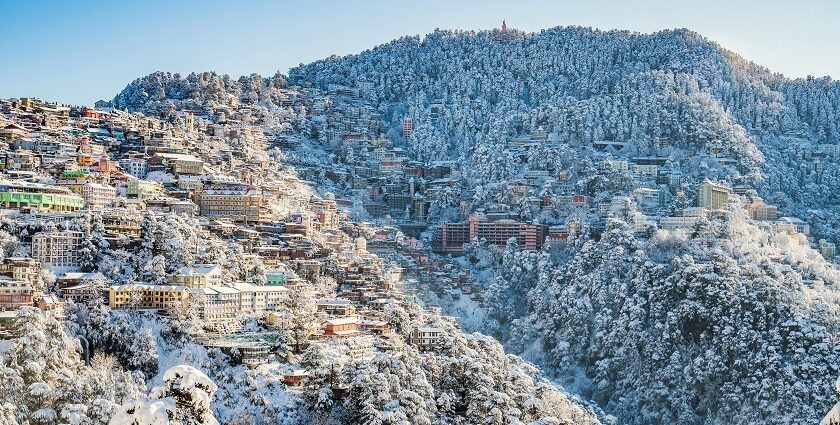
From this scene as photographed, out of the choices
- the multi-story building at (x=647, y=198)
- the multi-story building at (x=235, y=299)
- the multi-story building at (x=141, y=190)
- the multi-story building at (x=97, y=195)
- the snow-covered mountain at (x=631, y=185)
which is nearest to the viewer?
the multi-story building at (x=235, y=299)

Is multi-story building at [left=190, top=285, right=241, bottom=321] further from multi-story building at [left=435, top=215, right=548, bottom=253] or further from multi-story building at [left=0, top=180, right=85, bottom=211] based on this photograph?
multi-story building at [left=435, top=215, right=548, bottom=253]

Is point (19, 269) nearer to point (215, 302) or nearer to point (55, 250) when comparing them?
point (55, 250)

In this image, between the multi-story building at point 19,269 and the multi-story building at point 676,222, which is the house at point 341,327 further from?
the multi-story building at point 676,222

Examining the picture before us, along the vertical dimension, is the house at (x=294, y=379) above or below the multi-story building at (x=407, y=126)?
below

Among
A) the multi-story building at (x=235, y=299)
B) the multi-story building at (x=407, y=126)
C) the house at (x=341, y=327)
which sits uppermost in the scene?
the multi-story building at (x=407, y=126)

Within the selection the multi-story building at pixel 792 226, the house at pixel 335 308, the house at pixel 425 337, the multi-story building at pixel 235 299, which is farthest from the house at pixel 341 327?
the multi-story building at pixel 792 226

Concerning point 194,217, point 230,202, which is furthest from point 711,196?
point 194,217

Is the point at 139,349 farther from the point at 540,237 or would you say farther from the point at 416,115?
the point at 416,115
